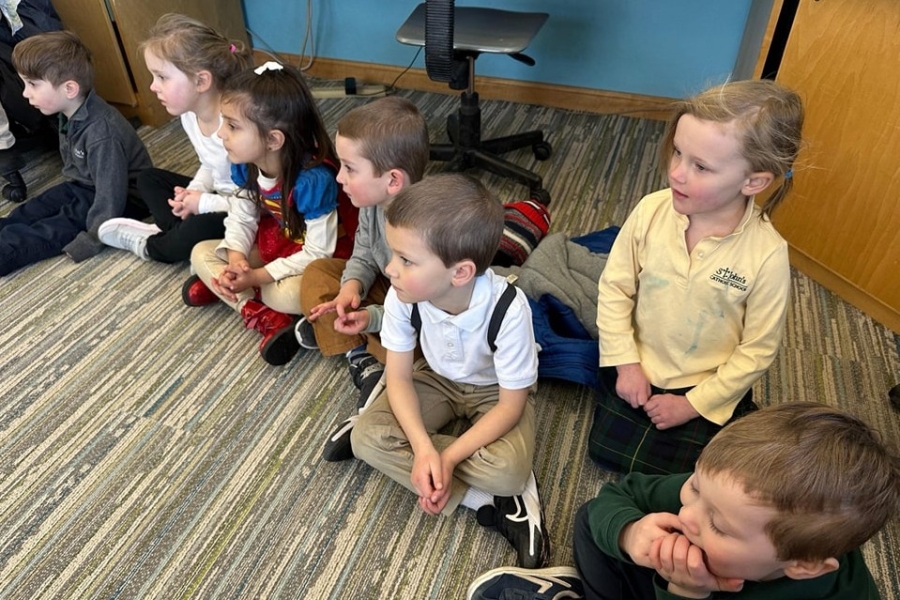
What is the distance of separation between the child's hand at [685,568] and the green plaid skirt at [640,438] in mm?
438

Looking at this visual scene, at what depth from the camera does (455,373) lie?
1.18 metres

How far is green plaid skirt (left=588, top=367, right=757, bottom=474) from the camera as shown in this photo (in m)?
1.15

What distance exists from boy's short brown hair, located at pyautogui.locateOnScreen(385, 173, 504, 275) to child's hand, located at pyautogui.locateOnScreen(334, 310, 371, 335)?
0.39 meters

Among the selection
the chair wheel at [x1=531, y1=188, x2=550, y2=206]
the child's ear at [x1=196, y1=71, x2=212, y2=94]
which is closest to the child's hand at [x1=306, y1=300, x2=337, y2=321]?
the child's ear at [x1=196, y1=71, x2=212, y2=94]

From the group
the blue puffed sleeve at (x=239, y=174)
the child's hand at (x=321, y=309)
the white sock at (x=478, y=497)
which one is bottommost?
the white sock at (x=478, y=497)

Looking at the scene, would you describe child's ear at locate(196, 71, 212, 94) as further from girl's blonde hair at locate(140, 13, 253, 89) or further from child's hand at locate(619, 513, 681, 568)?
child's hand at locate(619, 513, 681, 568)

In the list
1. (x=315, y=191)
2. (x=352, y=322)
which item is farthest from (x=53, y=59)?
(x=352, y=322)

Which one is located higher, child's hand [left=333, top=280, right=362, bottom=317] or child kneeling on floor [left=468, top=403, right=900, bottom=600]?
child kneeling on floor [left=468, top=403, right=900, bottom=600]

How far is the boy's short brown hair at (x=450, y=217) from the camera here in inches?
37.4

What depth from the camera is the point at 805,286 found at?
1721 millimetres

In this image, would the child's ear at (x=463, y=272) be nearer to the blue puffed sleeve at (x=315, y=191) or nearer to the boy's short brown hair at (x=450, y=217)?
the boy's short brown hair at (x=450, y=217)

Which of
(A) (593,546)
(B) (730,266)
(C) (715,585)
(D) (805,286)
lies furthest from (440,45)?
(C) (715,585)

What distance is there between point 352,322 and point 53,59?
3.94ft

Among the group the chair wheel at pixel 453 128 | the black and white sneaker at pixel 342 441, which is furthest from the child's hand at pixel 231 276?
the chair wheel at pixel 453 128
